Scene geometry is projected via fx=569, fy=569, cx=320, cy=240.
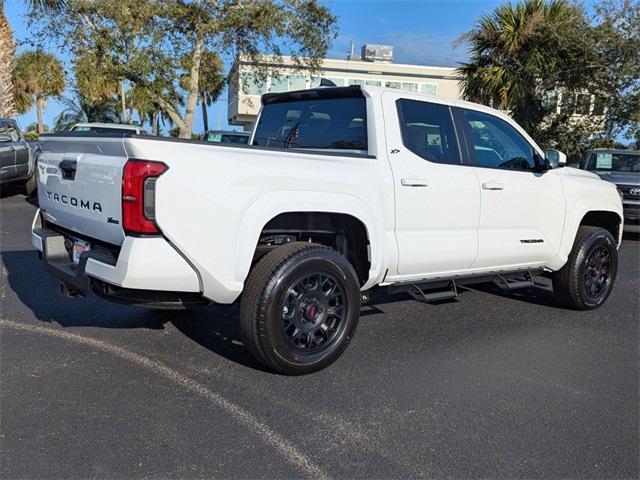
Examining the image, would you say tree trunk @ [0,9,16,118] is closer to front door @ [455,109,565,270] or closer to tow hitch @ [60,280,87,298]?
tow hitch @ [60,280,87,298]

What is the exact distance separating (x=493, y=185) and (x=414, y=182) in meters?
0.95

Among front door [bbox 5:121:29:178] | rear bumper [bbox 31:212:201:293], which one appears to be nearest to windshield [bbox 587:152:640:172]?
rear bumper [bbox 31:212:201:293]

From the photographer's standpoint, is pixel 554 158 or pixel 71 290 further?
pixel 554 158

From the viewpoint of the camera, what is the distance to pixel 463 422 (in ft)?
10.7

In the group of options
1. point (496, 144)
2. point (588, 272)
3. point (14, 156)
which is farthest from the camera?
point (14, 156)

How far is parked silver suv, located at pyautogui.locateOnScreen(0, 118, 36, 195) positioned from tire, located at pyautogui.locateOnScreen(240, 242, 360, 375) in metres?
10.9

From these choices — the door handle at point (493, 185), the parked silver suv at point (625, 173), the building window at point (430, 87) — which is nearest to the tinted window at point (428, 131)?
the door handle at point (493, 185)

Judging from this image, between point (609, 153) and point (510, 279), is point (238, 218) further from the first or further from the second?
point (609, 153)

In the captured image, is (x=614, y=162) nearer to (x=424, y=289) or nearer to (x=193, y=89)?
(x=424, y=289)

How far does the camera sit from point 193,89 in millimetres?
16297

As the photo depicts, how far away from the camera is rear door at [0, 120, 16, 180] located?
39.9 ft

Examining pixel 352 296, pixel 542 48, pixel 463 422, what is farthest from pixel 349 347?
pixel 542 48

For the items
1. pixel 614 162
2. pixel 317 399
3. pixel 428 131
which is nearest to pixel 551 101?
pixel 614 162

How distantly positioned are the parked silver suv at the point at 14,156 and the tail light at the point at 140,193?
1076 centimetres
